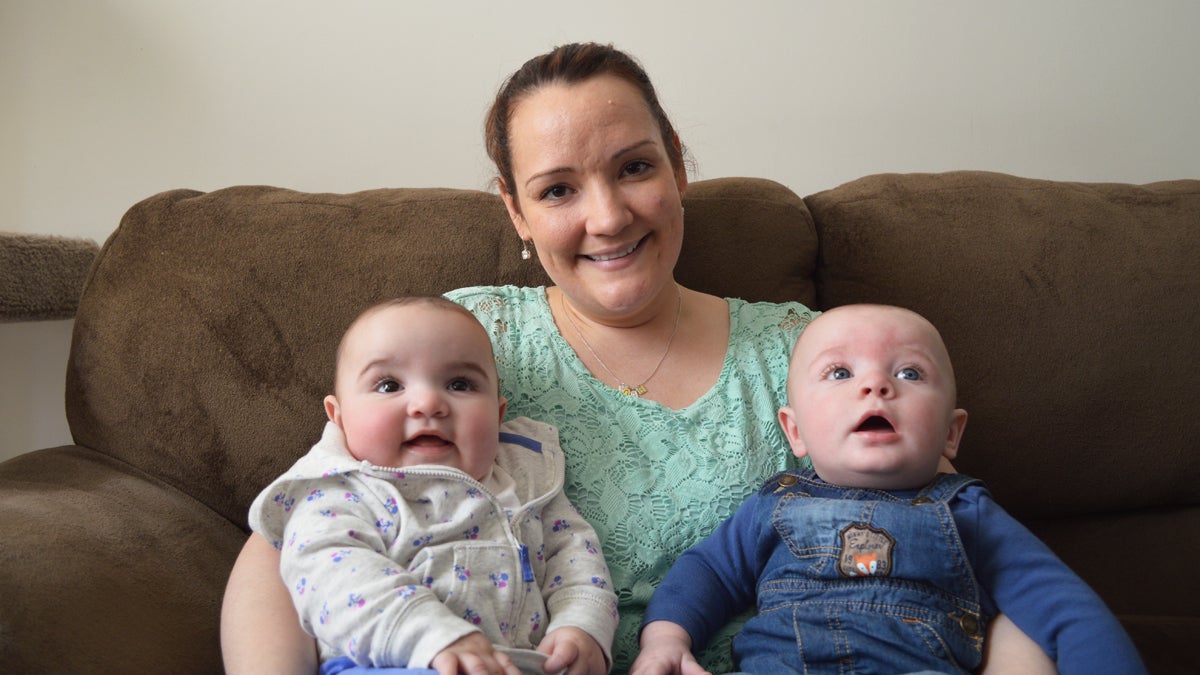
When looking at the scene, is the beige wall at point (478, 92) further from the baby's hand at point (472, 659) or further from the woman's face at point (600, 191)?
the baby's hand at point (472, 659)

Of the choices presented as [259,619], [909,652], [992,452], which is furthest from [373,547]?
[992,452]

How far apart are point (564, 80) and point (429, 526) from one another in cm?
71

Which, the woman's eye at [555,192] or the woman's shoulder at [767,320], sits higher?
the woman's eye at [555,192]

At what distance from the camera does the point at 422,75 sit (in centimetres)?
205

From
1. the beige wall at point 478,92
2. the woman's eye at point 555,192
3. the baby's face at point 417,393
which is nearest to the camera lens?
the baby's face at point 417,393

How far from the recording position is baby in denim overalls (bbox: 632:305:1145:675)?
107 centimetres

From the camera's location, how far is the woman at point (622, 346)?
4.46 feet

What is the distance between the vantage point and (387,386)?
121cm

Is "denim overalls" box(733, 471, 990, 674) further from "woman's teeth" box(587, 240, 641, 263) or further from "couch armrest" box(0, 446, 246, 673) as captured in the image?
"couch armrest" box(0, 446, 246, 673)

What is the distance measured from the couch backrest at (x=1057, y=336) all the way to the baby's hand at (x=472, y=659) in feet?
3.31

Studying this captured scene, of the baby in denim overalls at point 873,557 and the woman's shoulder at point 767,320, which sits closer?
the baby in denim overalls at point 873,557

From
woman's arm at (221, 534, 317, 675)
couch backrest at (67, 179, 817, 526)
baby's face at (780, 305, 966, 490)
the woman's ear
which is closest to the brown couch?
couch backrest at (67, 179, 817, 526)

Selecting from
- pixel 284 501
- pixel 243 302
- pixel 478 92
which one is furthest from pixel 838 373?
pixel 478 92

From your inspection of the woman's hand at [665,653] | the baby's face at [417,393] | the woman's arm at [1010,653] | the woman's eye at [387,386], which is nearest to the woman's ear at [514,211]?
the baby's face at [417,393]
